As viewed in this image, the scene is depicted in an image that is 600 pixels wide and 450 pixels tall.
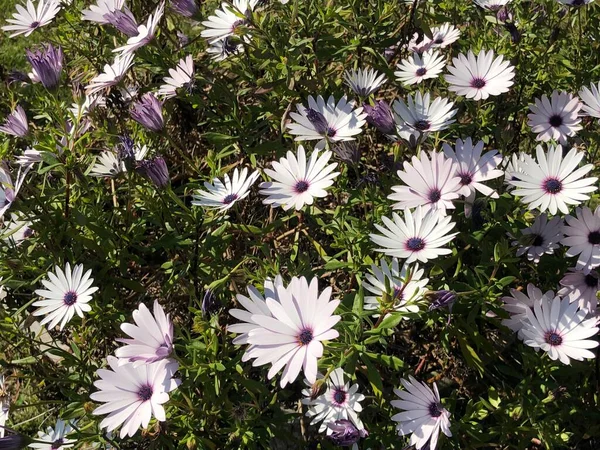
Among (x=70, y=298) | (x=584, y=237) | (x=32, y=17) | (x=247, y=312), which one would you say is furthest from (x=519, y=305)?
(x=32, y=17)

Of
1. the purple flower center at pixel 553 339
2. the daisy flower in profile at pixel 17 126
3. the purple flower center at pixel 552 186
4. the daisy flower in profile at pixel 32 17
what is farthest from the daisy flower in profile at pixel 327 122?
the daisy flower in profile at pixel 32 17

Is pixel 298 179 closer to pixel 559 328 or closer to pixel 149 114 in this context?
pixel 149 114

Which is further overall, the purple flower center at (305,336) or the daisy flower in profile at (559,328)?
the daisy flower in profile at (559,328)

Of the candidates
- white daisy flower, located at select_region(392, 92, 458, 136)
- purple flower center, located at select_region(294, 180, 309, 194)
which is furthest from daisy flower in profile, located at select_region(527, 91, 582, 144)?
purple flower center, located at select_region(294, 180, 309, 194)

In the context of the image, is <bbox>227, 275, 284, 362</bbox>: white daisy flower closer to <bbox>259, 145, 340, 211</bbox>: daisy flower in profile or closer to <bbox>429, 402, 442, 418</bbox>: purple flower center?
<bbox>259, 145, 340, 211</bbox>: daisy flower in profile

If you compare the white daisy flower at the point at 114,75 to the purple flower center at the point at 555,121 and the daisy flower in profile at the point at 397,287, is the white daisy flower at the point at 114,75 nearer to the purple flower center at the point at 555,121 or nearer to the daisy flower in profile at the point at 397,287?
the daisy flower in profile at the point at 397,287

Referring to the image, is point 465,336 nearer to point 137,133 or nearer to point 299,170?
point 299,170

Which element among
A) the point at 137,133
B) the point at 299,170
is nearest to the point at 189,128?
the point at 137,133
